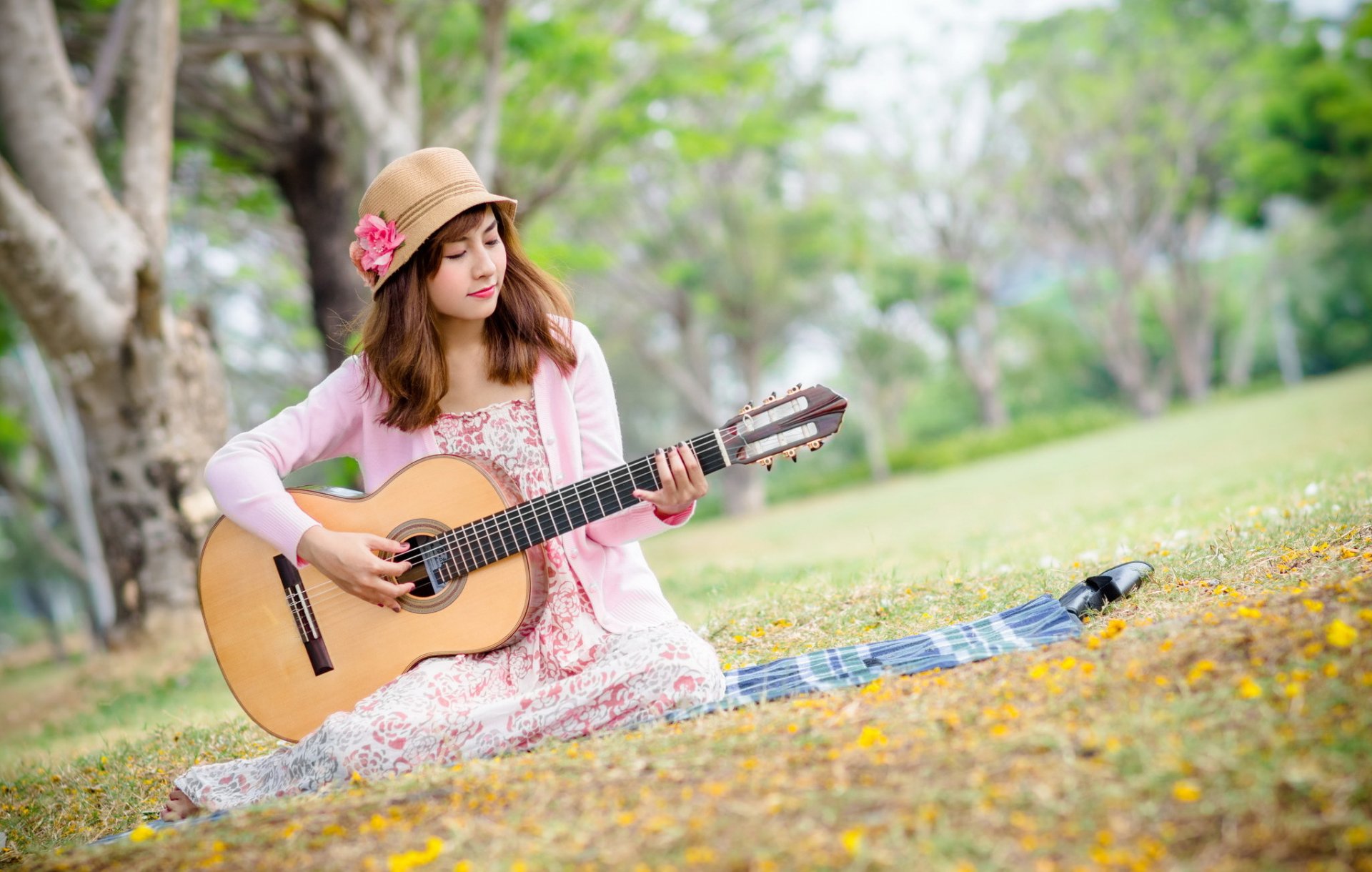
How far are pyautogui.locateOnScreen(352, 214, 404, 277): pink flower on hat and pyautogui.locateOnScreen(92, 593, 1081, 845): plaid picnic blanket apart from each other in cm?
172

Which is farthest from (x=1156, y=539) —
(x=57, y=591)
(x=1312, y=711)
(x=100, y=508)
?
(x=57, y=591)

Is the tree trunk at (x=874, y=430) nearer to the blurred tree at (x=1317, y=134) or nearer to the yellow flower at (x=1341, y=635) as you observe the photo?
the blurred tree at (x=1317, y=134)

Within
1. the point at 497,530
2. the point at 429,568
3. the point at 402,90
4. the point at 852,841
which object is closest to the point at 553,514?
the point at 497,530

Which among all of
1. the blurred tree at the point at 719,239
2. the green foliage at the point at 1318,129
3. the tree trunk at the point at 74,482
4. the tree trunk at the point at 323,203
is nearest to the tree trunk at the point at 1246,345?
the green foliage at the point at 1318,129

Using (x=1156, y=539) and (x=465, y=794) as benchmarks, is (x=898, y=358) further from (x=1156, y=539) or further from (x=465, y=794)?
(x=465, y=794)

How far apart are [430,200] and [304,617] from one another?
143 centimetres

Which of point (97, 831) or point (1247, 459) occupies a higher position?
point (97, 831)

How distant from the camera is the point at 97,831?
3547 mm

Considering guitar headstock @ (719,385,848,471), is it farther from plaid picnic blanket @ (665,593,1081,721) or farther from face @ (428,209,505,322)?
face @ (428,209,505,322)

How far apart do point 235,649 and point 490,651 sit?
89 centimetres

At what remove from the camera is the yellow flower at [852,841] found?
2.01 m

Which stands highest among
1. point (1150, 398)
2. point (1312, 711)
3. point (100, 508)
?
point (100, 508)

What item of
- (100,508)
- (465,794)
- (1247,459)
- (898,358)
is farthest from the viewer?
(898,358)

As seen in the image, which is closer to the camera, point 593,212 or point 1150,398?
point 593,212
